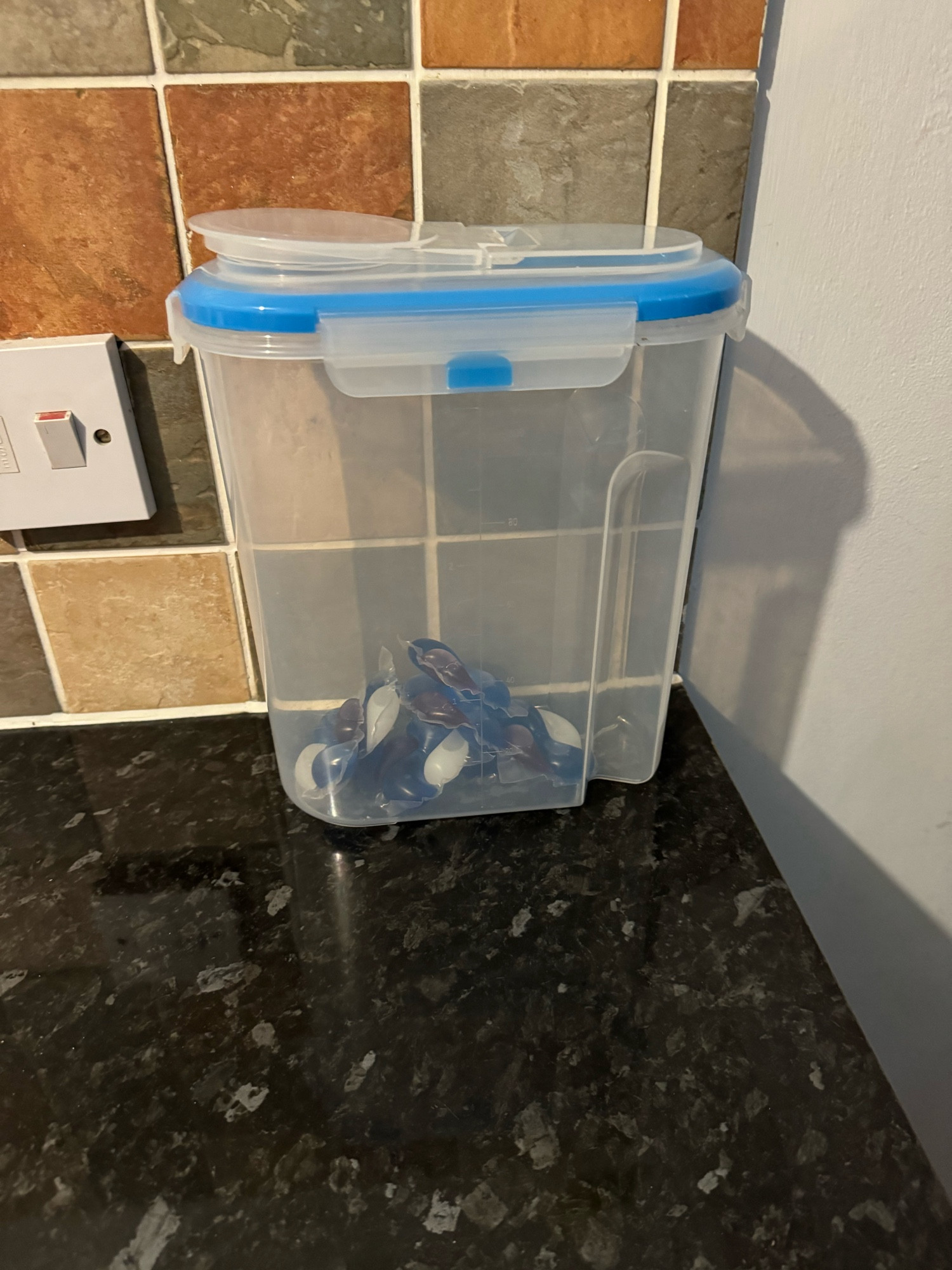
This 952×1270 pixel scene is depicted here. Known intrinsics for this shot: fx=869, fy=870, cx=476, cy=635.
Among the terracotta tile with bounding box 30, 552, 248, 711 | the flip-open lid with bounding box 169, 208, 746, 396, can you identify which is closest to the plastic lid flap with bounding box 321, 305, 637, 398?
the flip-open lid with bounding box 169, 208, 746, 396

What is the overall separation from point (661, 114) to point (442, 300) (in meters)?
0.24

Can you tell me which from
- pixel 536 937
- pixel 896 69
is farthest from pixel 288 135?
pixel 536 937

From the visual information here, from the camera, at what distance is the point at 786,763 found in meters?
0.67

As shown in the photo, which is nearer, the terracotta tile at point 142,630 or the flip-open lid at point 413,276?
the flip-open lid at point 413,276

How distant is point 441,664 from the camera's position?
518 millimetres

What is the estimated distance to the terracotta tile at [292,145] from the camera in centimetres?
50

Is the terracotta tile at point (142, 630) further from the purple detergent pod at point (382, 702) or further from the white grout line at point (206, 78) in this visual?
the white grout line at point (206, 78)

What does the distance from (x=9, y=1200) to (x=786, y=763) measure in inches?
21.5

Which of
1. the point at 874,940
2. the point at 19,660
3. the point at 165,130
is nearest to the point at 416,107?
the point at 165,130

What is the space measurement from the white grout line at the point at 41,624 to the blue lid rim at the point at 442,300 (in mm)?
278

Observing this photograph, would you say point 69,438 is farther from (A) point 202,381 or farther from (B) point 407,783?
(B) point 407,783

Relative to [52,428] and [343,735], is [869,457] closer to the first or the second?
[343,735]

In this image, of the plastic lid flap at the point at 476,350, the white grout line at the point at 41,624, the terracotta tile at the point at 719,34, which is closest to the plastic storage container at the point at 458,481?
the plastic lid flap at the point at 476,350

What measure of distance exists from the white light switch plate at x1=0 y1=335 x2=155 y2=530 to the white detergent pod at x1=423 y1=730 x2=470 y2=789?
0.26 m
